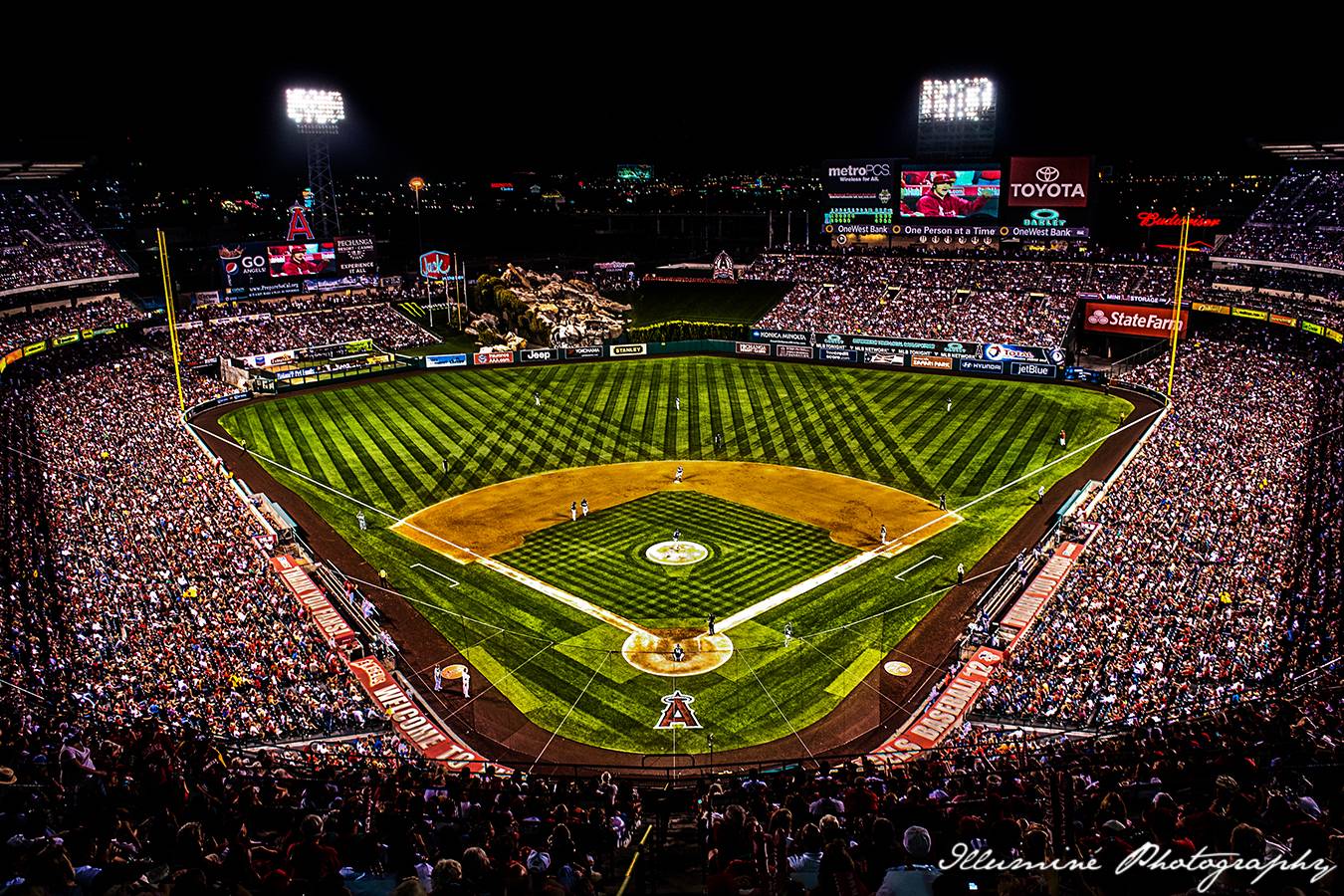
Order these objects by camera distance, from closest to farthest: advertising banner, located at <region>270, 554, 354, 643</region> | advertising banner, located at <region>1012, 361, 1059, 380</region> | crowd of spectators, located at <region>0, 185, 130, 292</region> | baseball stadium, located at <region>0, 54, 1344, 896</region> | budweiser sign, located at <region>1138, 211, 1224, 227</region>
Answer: baseball stadium, located at <region>0, 54, 1344, 896</region> → advertising banner, located at <region>270, 554, 354, 643</region> → crowd of spectators, located at <region>0, 185, 130, 292</region> → advertising banner, located at <region>1012, 361, 1059, 380</region> → budweiser sign, located at <region>1138, 211, 1224, 227</region>

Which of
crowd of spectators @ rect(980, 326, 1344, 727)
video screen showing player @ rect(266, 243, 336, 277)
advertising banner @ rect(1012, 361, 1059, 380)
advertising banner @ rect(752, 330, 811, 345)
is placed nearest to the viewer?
crowd of spectators @ rect(980, 326, 1344, 727)

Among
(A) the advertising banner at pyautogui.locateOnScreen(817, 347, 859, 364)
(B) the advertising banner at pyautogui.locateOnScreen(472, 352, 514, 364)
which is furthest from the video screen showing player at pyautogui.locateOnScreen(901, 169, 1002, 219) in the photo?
(B) the advertising banner at pyautogui.locateOnScreen(472, 352, 514, 364)

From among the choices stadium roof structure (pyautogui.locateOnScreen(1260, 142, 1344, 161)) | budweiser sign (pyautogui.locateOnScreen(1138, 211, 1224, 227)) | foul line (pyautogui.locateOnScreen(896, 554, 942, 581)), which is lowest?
foul line (pyautogui.locateOnScreen(896, 554, 942, 581))

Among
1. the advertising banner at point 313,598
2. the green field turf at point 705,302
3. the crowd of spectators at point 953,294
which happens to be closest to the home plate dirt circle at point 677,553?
the advertising banner at point 313,598

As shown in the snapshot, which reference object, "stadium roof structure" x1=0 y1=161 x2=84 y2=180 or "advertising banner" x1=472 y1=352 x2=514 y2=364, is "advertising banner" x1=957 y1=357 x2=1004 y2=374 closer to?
"advertising banner" x1=472 y1=352 x2=514 y2=364

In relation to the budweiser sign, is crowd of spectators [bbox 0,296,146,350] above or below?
below

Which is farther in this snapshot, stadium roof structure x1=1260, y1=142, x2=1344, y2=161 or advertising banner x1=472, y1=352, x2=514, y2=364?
advertising banner x1=472, y1=352, x2=514, y2=364

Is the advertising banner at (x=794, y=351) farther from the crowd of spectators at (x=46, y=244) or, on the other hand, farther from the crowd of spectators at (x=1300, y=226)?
the crowd of spectators at (x=46, y=244)
